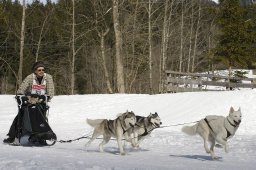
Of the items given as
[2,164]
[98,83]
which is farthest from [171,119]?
[98,83]

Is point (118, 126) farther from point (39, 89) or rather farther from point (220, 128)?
point (39, 89)

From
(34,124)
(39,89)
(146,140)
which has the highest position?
(39,89)

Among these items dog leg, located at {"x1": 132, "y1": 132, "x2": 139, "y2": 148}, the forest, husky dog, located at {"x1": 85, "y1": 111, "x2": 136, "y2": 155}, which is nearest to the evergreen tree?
the forest

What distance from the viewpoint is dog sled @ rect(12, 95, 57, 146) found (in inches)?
384

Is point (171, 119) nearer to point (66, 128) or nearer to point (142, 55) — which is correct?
point (66, 128)

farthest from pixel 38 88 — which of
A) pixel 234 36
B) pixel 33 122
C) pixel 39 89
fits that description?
pixel 234 36

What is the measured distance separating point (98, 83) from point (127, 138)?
3450 cm

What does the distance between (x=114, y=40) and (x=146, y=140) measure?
24612 millimetres

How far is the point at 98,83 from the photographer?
43.7 metres

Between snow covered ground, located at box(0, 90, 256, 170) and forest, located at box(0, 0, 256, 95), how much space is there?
41.9 ft

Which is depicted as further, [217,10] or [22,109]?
[217,10]

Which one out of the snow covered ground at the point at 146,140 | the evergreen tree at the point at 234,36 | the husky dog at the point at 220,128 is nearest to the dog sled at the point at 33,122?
the snow covered ground at the point at 146,140

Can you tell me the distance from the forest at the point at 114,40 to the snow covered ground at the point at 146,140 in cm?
1277

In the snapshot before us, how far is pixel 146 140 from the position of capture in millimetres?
11773
